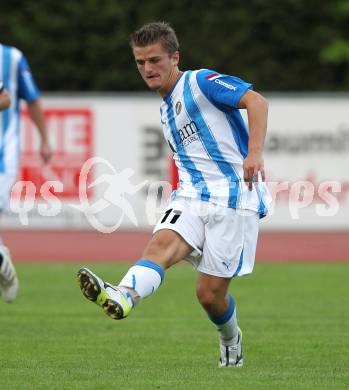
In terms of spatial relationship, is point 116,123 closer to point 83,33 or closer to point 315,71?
point 83,33

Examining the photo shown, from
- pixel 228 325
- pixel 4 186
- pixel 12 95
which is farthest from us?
pixel 12 95

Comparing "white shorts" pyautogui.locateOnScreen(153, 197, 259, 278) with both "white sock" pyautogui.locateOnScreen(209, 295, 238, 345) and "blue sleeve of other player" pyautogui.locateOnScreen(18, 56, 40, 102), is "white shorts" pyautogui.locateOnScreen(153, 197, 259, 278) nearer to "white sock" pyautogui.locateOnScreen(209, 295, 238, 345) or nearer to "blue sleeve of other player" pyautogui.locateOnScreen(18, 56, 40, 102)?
"white sock" pyautogui.locateOnScreen(209, 295, 238, 345)

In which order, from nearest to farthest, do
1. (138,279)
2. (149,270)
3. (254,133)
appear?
(138,279) → (149,270) → (254,133)

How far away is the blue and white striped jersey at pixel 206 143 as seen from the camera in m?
7.07

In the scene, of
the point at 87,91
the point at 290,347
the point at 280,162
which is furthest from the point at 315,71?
the point at 290,347

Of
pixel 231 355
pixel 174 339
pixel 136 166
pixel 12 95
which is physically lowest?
pixel 136 166

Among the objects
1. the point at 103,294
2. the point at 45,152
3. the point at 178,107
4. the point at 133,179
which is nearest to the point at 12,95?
the point at 45,152

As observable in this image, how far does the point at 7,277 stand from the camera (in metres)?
8.79

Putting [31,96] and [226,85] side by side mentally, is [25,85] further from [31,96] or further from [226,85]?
[226,85]

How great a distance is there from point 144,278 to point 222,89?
1.28 meters

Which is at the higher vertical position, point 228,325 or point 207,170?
point 207,170

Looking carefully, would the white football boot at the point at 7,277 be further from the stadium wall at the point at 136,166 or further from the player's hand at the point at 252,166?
the stadium wall at the point at 136,166

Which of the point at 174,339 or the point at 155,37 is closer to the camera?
the point at 155,37

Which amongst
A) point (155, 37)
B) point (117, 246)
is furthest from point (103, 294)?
point (117, 246)
